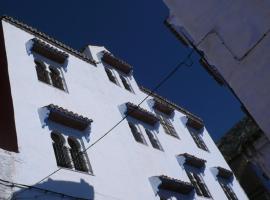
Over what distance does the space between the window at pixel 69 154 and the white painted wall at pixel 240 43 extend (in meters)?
5.26

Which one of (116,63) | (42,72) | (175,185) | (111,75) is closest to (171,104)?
(116,63)

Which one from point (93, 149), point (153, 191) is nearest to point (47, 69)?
point (93, 149)

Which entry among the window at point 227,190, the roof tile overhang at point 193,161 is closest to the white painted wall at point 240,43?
the roof tile overhang at point 193,161

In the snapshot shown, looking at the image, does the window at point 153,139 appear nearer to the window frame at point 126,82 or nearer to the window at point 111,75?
the window frame at point 126,82

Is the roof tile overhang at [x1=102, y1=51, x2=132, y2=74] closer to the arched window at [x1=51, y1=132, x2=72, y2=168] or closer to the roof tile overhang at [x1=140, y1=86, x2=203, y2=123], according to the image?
the roof tile overhang at [x1=140, y1=86, x2=203, y2=123]

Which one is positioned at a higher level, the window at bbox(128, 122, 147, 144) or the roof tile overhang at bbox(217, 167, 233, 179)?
the window at bbox(128, 122, 147, 144)

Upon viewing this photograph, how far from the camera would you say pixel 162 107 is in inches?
806

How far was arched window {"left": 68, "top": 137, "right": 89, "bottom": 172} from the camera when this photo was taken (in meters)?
11.4

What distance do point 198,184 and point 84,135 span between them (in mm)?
7042

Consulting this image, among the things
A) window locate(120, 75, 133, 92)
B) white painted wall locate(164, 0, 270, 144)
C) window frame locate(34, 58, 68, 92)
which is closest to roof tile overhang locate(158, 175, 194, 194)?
window frame locate(34, 58, 68, 92)

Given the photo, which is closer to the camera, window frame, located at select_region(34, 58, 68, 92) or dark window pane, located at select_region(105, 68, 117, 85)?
window frame, located at select_region(34, 58, 68, 92)

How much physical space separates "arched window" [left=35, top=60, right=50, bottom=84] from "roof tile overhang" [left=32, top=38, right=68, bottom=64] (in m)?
0.54

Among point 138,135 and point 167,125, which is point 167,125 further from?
point 138,135

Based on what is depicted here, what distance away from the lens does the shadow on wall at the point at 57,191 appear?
351 inches
